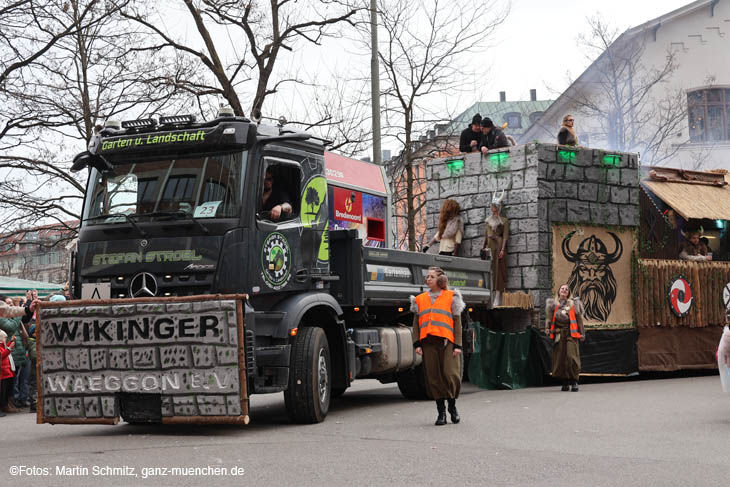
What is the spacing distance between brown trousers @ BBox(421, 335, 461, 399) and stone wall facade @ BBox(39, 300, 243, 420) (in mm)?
2405

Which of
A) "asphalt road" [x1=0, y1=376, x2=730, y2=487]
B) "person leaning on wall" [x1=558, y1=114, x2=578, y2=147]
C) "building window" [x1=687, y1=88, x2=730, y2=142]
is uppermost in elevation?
"building window" [x1=687, y1=88, x2=730, y2=142]

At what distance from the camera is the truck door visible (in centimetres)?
1027

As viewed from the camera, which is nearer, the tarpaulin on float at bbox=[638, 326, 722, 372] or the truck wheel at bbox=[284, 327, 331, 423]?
the truck wheel at bbox=[284, 327, 331, 423]

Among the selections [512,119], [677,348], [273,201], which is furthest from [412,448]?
[512,119]

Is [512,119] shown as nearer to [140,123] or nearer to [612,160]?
[612,160]

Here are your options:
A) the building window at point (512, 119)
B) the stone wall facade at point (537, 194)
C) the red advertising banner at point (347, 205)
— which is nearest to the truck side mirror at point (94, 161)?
the red advertising banner at point (347, 205)

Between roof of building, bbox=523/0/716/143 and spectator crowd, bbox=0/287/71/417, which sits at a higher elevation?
roof of building, bbox=523/0/716/143

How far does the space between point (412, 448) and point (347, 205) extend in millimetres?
5036

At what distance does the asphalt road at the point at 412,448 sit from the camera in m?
7.24

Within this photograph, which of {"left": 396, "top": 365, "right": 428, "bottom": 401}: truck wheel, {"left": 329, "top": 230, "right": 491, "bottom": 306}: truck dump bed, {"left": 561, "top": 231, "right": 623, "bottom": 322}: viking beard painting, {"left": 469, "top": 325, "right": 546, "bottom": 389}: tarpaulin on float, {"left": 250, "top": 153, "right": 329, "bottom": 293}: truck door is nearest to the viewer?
{"left": 250, "top": 153, "right": 329, "bottom": 293}: truck door

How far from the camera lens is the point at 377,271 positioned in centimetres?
1233

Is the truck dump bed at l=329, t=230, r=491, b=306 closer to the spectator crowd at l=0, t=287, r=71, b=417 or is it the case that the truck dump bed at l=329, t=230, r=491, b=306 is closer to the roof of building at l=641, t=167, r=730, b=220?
the spectator crowd at l=0, t=287, r=71, b=417

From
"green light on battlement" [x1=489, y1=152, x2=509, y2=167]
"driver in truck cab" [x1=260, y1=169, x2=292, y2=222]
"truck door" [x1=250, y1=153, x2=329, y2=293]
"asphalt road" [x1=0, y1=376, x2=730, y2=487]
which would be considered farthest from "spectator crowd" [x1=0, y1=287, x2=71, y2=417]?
"green light on battlement" [x1=489, y1=152, x2=509, y2=167]

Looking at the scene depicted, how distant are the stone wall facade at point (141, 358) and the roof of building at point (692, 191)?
1193cm
